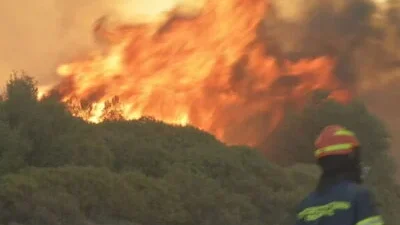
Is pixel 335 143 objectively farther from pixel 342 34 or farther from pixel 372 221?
pixel 342 34

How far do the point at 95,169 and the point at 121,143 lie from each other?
206 inches

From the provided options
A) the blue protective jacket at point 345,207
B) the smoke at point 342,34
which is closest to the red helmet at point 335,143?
the blue protective jacket at point 345,207

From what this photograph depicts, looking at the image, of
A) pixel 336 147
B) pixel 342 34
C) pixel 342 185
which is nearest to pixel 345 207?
pixel 342 185

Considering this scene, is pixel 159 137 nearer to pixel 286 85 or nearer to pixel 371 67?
pixel 286 85

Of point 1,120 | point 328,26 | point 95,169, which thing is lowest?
point 95,169

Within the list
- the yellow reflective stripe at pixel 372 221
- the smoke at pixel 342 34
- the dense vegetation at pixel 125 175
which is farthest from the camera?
the smoke at pixel 342 34

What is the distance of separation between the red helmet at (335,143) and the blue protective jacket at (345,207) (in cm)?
20

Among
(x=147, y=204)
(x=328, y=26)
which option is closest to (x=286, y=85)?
(x=328, y=26)

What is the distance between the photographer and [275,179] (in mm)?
27906

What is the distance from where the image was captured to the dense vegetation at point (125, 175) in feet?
66.4

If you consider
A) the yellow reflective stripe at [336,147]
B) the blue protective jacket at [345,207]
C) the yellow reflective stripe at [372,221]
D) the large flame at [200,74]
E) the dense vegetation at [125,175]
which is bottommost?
the yellow reflective stripe at [372,221]

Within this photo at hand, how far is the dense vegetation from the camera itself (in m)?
20.2

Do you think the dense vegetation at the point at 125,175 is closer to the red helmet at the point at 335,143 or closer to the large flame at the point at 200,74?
the large flame at the point at 200,74

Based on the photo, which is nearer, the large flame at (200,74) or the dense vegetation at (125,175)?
the dense vegetation at (125,175)
